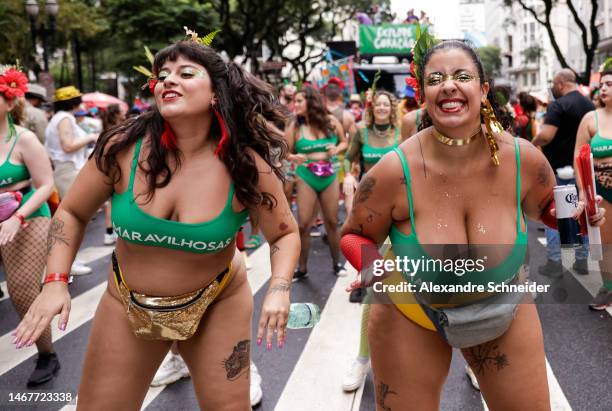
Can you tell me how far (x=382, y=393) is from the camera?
2.43m

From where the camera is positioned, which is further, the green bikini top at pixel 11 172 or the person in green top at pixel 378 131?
the person in green top at pixel 378 131

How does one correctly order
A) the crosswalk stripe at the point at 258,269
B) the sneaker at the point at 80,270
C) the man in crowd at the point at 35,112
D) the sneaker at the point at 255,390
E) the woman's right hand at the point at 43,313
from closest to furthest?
the woman's right hand at the point at 43,313 → the sneaker at the point at 255,390 → the crosswalk stripe at the point at 258,269 → the sneaker at the point at 80,270 → the man in crowd at the point at 35,112

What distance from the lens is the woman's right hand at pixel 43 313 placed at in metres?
2.29

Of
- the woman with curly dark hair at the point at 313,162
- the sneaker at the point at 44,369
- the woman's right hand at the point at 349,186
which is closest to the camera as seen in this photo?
the sneaker at the point at 44,369

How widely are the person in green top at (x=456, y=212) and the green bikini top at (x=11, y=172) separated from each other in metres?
2.75

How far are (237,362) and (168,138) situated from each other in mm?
961

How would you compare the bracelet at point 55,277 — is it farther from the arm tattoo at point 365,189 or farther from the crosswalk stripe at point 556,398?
the crosswalk stripe at point 556,398

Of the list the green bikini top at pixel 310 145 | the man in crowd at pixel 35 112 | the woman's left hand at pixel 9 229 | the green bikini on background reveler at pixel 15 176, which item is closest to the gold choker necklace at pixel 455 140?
the woman's left hand at pixel 9 229

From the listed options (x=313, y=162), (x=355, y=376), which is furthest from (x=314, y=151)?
(x=355, y=376)

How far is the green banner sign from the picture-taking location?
21938mm

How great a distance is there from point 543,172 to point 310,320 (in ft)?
3.54

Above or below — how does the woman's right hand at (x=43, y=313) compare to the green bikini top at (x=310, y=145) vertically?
above

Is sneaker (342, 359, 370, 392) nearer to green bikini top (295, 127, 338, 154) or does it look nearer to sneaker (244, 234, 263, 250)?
green bikini top (295, 127, 338, 154)

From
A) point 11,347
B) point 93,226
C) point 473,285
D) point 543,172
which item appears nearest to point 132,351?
point 473,285
